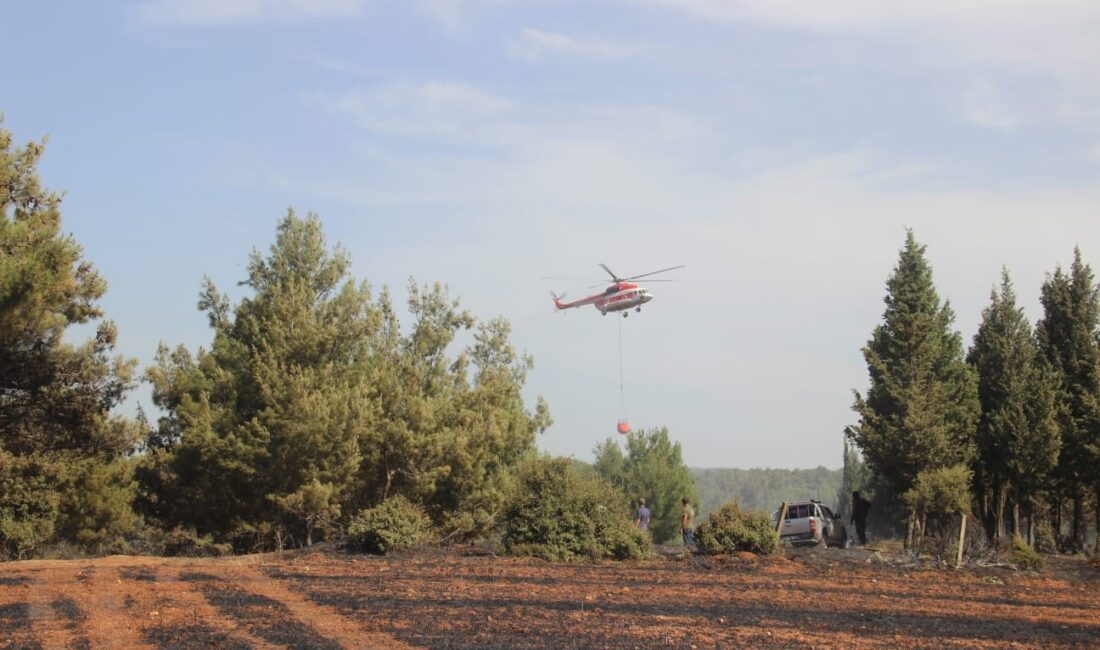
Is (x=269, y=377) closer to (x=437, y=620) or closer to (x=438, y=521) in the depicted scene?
(x=438, y=521)

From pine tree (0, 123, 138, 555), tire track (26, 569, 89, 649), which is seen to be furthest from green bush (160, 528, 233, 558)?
tire track (26, 569, 89, 649)

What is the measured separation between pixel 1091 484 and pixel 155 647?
36.5m

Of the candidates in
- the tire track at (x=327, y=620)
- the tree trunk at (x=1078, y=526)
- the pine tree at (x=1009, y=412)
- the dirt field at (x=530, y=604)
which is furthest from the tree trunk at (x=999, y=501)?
the tire track at (x=327, y=620)

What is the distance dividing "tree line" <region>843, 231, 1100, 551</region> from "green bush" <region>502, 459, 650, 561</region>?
14534mm

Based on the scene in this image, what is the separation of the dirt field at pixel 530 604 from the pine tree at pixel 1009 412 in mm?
13771

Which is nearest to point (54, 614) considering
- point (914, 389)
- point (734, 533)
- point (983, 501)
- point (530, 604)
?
point (530, 604)

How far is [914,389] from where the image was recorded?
36500 mm

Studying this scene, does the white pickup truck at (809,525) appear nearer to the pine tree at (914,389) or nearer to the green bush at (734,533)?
the pine tree at (914,389)

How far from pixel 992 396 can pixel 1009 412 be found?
90.9 inches

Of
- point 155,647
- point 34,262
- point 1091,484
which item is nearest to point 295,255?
point 34,262

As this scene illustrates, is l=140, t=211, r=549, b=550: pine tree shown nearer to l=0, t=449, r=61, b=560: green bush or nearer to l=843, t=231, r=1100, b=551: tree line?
l=0, t=449, r=61, b=560: green bush

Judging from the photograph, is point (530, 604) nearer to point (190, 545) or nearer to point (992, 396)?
point (190, 545)

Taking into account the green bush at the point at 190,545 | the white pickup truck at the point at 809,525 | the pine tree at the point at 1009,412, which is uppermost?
the pine tree at the point at 1009,412

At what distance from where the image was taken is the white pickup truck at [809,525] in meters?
32.6
